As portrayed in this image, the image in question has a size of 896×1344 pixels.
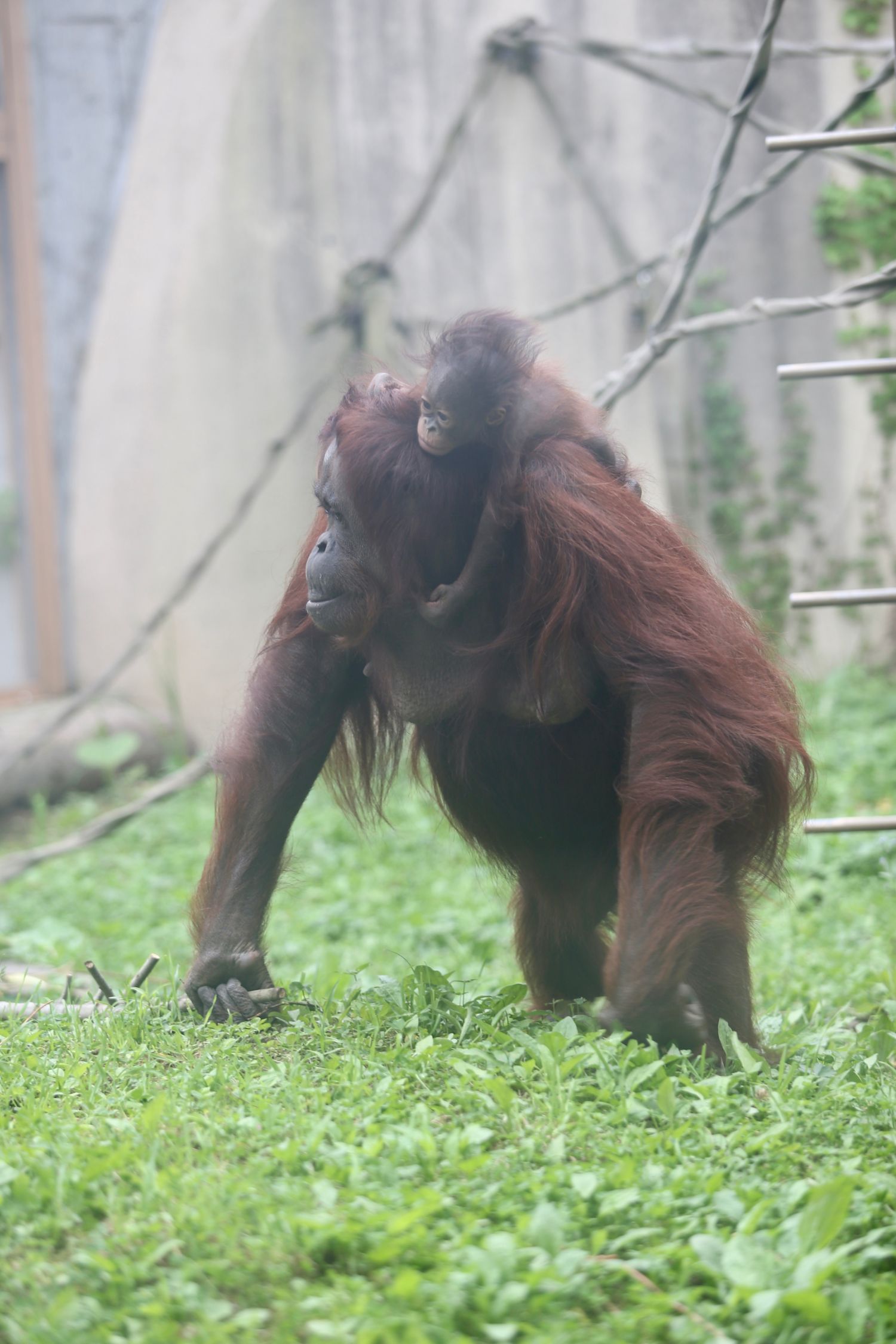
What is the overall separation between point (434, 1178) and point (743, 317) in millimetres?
2671

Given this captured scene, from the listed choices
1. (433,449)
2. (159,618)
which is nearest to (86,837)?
(159,618)

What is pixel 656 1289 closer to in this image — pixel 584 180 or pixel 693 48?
pixel 693 48

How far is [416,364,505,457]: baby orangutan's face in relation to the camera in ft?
8.55

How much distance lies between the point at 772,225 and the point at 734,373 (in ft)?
2.92

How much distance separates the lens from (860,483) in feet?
26.7

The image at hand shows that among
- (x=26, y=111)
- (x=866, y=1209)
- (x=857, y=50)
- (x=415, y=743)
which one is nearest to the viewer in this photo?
(x=866, y=1209)

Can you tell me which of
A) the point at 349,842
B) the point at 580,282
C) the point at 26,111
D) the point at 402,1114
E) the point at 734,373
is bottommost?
the point at 349,842

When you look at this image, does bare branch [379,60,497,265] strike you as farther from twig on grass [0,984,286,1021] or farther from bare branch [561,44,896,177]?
twig on grass [0,984,286,1021]

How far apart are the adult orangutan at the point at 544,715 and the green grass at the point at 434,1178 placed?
0.24 metres

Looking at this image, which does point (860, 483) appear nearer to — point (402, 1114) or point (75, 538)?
point (75, 538)

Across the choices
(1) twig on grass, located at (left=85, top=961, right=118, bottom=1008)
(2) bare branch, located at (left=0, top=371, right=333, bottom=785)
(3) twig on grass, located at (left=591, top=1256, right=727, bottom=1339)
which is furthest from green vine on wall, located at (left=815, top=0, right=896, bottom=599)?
(3) twig on grass, located at (left=591, top=1256, right=727, bottom=1339)

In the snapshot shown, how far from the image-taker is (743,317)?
Answer: 383cm

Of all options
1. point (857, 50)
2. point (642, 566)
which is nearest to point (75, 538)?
point (857, 50)

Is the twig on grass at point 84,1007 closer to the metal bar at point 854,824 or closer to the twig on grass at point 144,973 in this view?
the twig on grass at point 144,973
